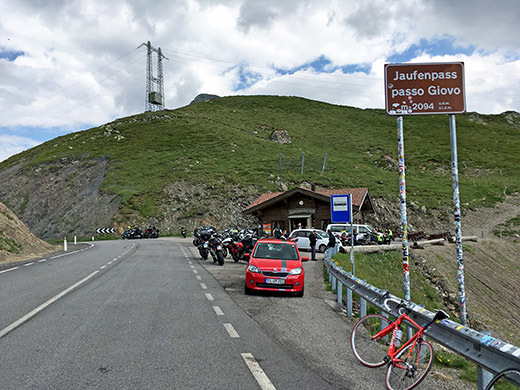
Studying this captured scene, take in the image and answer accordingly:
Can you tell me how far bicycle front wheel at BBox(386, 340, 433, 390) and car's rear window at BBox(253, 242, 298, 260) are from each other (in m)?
7.40

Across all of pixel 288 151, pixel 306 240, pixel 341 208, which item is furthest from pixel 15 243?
pixel 288 151

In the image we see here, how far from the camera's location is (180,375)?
4906 mm

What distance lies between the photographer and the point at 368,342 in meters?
6.18

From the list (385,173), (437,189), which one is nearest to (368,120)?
(385,173)

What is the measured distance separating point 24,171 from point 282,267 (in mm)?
80135

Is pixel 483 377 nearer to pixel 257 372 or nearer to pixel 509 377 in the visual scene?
pixel 509 377

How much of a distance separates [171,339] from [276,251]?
6501mm

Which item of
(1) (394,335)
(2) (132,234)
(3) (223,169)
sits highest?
(3) (223,169)

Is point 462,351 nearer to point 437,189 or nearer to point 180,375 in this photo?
point 180,375

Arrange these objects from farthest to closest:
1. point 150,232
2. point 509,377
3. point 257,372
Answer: point 150,232
point 257,372
point 509,377

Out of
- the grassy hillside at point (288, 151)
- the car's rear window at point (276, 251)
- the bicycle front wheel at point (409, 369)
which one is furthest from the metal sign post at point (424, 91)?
the grassy hillside at point (288, 151)

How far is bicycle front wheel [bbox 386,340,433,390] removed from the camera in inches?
186

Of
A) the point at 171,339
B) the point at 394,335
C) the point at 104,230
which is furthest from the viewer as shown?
the point at 104,230

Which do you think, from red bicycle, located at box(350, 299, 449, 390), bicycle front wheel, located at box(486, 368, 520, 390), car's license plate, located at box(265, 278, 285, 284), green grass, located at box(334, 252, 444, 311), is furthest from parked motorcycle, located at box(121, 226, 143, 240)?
bicycle front wheel, located at box(486, 368, 520, 390)
